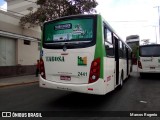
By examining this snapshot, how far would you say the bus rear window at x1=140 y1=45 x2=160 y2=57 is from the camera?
17328 mm

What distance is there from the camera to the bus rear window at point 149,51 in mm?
17328

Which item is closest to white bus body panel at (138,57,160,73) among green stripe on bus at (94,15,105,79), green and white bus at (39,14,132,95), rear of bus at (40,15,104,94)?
green and white bus at (39,14,132,95)

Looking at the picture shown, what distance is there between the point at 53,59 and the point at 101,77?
188 cm

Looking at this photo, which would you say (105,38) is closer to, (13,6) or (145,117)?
(145,117)

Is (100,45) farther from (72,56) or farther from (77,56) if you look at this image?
(72,56)

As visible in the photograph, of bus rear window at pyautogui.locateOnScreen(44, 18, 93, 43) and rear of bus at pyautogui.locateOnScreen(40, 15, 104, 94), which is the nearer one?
rear of bus at pyautogui.locateOnScreen(40, 15, 104, 94)

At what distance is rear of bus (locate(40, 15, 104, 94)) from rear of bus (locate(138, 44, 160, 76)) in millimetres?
10809

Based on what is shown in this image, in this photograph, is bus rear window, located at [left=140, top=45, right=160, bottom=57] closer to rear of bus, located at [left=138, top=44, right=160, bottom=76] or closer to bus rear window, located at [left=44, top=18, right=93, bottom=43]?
rear of bus, located at [left=138, top=44, right=160, bottom=76]

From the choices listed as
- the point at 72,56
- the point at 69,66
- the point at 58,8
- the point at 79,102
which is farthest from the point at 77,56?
the point at 58,8

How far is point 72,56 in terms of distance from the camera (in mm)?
7688

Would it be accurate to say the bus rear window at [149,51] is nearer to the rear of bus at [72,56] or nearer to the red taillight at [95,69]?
the rear of bus at [72,56]

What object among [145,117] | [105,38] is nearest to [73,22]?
[105,38]

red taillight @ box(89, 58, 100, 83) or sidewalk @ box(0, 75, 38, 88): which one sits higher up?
red taillight @ box(89, 58, 100, 83)

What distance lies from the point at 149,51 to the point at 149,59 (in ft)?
2.36
